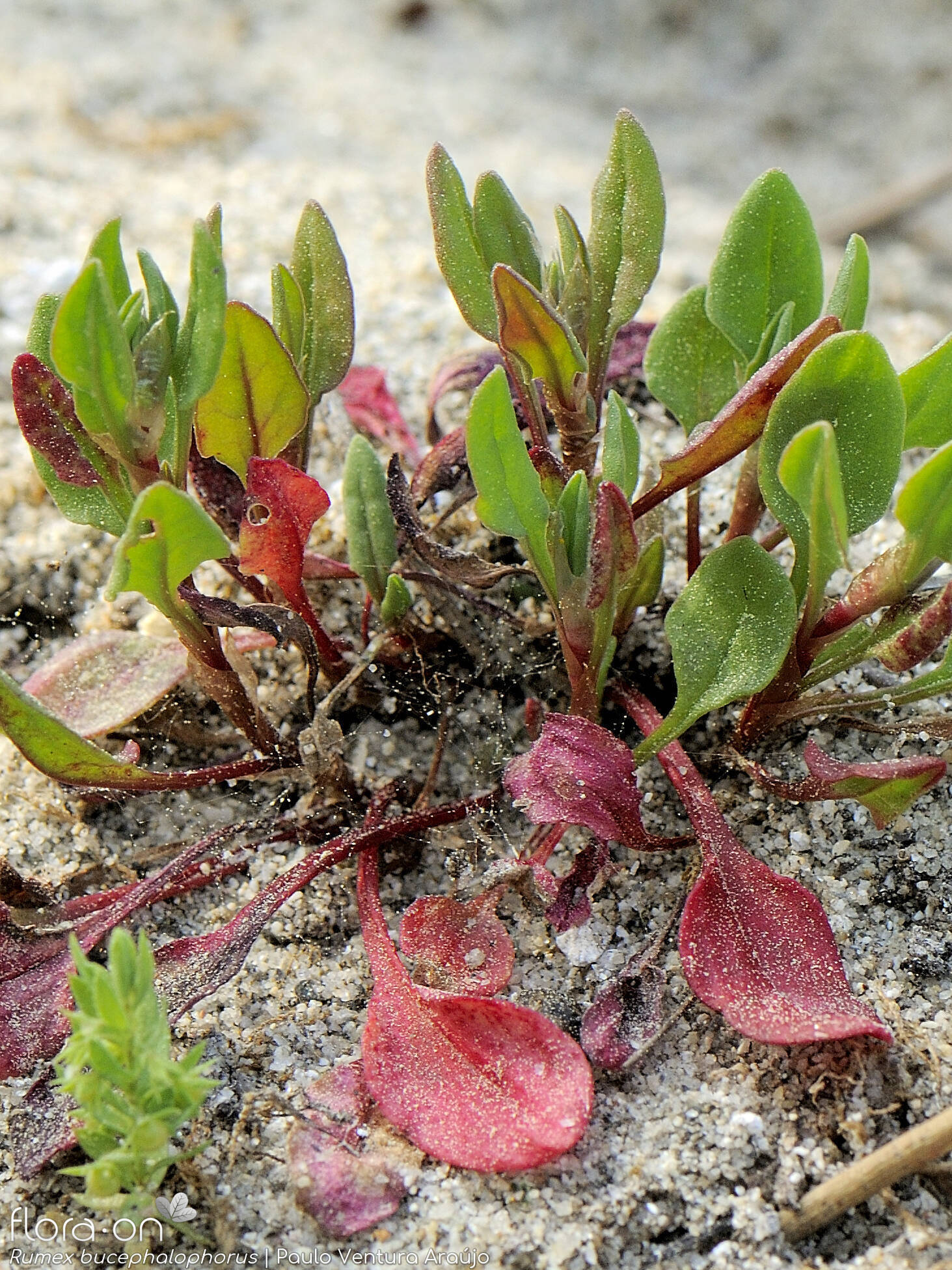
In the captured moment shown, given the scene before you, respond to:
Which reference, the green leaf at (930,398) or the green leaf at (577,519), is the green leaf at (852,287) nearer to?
the green leaf at (930,398)

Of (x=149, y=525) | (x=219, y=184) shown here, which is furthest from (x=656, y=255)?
(x=219, y=184)

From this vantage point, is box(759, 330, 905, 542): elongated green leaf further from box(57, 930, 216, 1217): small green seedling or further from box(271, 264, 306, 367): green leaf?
box(57, 930, 216, 1217): small green seedling

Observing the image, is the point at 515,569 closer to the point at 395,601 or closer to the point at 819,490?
the point at 395,601

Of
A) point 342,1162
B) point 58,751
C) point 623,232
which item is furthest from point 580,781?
point 623,232

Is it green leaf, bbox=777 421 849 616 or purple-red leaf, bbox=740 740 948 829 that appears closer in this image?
green leaf, bbox=777 421 849 616

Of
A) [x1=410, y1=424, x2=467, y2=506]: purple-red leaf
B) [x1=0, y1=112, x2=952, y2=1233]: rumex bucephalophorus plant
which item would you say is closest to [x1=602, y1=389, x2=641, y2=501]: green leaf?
[x1=0, y1=112, x2=952, y2=1233]: rumex bucephalophorus plant

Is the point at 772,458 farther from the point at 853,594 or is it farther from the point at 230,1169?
the point at 230,1169
